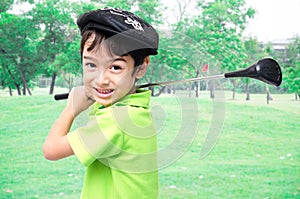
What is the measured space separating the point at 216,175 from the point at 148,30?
5.13ft

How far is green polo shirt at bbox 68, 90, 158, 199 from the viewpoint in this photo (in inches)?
29.5

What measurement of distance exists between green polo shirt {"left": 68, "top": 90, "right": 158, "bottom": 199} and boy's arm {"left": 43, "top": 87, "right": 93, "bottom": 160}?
0.02 meters

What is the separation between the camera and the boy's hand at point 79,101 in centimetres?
84

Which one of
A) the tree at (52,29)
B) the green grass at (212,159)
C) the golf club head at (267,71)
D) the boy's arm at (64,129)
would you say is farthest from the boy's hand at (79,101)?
the tree at (52,29)

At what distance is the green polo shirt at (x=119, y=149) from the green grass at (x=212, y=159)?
137 cm

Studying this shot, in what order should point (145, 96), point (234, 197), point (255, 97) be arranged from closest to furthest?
1. point (145, 96)
2. point (234, 197)
3. point (255, 97)

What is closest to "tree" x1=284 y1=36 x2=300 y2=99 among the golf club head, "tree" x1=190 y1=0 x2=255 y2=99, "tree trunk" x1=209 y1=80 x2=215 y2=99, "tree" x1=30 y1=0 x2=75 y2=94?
"tree" x1=190 y1=0 x2=255 y2=99

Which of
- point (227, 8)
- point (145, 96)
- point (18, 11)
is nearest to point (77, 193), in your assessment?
point (18, 11)

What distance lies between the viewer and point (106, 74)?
31.3 inches

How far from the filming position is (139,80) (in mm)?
903

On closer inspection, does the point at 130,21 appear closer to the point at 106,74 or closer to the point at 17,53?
the point at 106,74

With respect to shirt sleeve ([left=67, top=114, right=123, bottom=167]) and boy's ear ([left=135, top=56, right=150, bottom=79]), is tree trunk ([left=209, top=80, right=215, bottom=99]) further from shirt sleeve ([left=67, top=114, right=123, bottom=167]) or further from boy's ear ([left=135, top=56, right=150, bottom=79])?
shirt sleeve ([left=67, top=114, right=123, bottom=167])

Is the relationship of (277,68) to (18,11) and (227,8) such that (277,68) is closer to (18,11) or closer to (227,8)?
(227,8)

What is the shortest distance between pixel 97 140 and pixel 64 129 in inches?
3.6
